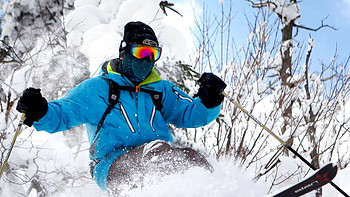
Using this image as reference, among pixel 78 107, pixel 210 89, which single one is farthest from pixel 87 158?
pixel 210 89

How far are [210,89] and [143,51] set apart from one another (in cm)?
75

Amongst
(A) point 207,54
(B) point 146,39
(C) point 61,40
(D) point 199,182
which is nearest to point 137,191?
(D) point 199,182

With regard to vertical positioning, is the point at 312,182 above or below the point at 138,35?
below

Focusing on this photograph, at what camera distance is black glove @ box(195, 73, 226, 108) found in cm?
263

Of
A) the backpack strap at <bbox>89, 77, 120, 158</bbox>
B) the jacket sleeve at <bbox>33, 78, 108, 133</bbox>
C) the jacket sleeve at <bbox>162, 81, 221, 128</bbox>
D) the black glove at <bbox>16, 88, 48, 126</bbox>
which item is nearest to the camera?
the black glove at <bbox>16, 88, 48, 126</bbox>

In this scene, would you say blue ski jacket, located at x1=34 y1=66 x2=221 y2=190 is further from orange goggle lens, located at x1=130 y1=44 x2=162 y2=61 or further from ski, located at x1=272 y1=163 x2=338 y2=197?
ski, located at x1=272 y1=163 x2=338 y2=197

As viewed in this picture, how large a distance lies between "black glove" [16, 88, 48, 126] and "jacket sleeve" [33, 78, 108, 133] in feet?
0.58

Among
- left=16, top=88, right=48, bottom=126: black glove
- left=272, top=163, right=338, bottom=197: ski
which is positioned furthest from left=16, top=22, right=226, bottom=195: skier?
left=272, top=163, right=338, bottom=197: ski

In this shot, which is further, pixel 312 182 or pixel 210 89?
pixel 210 89

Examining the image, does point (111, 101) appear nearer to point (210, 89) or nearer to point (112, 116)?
point (112, 116)

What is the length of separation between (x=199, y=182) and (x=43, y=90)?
3949 mm

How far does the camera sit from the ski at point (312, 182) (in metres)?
1.96

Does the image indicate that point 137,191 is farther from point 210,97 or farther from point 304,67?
point 304,67

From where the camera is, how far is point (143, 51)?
2.96 metres
